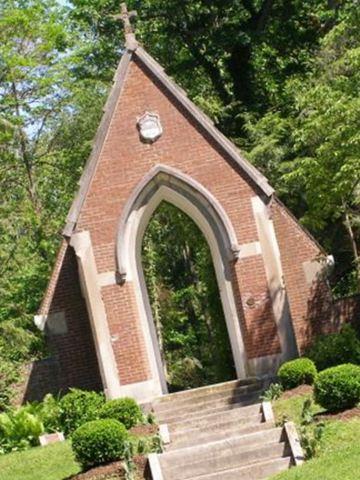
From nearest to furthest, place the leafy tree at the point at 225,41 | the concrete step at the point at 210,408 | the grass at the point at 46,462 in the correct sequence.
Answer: the grass at the point at 46,462
the concrete step at the point at 210,408
the leafy tree at the point at 225,41

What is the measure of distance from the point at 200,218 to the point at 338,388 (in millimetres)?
5974

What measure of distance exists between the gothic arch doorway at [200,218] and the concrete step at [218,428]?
2.93m

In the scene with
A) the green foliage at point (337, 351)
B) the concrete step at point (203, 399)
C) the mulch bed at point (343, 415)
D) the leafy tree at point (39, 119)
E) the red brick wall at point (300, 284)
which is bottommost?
the mulch bed at point (343, 415)

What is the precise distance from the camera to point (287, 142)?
25.0 m

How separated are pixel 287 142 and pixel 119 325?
9.18m

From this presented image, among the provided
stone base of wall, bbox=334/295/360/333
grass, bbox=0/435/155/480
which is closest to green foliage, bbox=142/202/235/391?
stone base of wall, bbox=334/295/360/333

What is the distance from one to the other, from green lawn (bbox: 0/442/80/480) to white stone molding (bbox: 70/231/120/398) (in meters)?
2.16

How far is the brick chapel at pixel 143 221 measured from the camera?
17812 millimetres

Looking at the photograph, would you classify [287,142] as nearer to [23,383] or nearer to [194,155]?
[194,155]

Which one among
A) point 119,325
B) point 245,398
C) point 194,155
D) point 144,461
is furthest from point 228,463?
point 194,155

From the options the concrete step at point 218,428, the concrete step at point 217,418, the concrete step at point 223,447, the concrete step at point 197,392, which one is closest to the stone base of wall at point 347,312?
the concrete step at point 197,392

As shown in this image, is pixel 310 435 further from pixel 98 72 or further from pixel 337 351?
pixel 98 72

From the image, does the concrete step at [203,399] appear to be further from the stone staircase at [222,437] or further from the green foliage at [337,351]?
the green foliage at [337,351]

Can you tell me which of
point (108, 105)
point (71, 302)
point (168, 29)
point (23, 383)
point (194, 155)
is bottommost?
point (23, 383)
